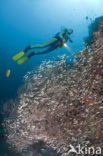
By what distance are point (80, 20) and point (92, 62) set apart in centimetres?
9190

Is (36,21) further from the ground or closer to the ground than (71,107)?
→ further from the ground

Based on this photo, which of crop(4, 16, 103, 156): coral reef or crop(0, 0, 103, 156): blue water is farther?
crop(0, 0, 103, 156): blue water

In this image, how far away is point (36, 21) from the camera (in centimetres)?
9438

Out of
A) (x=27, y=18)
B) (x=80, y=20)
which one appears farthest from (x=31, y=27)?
(x=80, y=20)

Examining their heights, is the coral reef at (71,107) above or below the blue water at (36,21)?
below

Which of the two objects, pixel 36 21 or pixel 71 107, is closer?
pixel 71 107

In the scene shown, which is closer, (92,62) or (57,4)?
(92,62)

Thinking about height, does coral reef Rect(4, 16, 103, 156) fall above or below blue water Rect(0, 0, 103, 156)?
below

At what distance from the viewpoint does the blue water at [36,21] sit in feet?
211

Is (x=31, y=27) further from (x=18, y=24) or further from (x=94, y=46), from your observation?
(x=94, y=46)

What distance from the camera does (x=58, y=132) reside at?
654 centimetres

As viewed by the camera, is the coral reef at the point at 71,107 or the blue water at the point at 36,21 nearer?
the coral reef at the point at 71,107

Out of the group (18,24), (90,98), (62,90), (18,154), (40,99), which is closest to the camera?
(90,98)

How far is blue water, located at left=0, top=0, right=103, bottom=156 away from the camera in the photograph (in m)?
64.3
